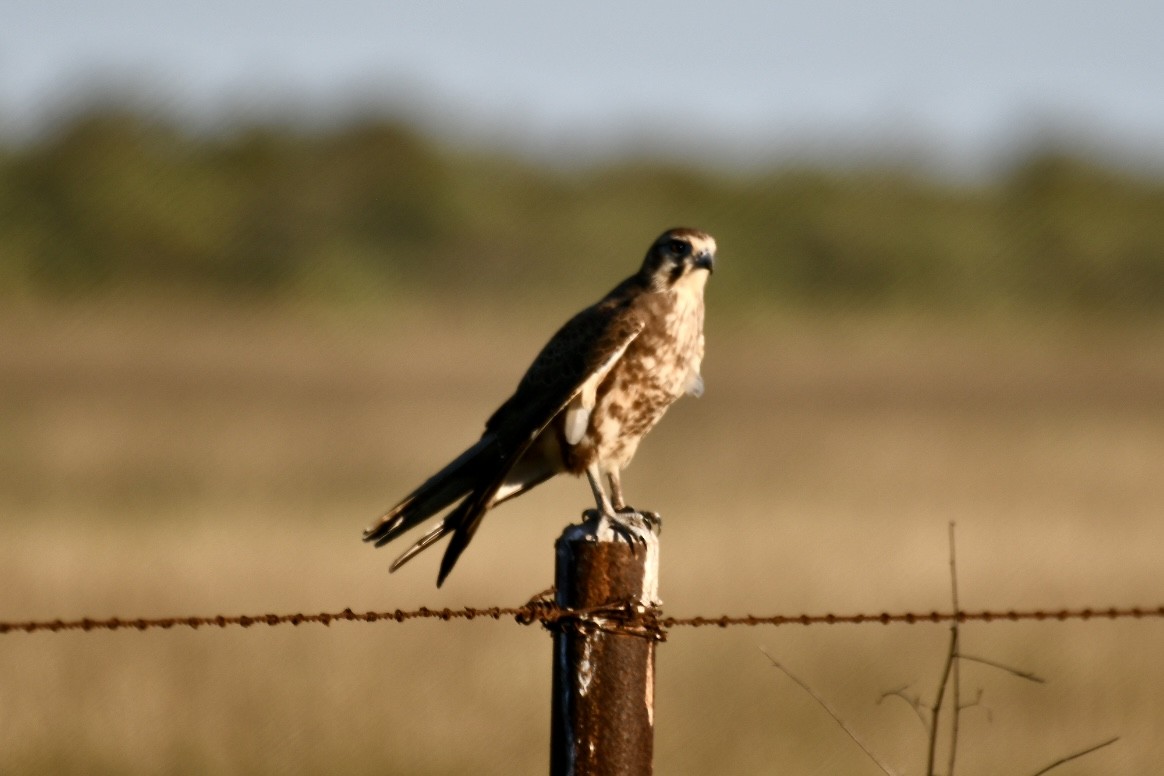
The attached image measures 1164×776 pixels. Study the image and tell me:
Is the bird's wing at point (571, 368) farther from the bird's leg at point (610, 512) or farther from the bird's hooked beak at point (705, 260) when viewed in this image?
the bird's hooked beak at point (705, 260)

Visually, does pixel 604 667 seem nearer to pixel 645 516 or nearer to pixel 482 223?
pixel 645 516

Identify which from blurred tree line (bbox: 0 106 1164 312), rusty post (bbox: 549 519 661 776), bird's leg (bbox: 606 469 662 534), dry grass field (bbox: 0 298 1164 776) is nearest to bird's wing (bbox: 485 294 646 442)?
bird's leg (bbox: 606 469 662 534)

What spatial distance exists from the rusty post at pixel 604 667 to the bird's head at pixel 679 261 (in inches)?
81.8

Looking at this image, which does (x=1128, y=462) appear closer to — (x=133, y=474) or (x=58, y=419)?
(x=133, y=474)

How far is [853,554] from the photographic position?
10.2 metres

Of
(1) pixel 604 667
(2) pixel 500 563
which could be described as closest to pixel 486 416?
(2) pixel 500 563

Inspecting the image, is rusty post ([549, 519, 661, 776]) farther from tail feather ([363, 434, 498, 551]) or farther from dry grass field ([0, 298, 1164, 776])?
dry grass field ([0, 298, 1164, 776])

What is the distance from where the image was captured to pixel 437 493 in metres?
4.71

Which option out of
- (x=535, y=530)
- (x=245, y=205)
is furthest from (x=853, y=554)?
(x=245, y=205)

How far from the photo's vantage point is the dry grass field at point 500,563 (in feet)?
22.3

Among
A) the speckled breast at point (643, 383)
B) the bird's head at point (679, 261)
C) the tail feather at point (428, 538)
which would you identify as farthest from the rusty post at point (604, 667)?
the bird's head at point (679, 261)

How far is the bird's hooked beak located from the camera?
5.44 m

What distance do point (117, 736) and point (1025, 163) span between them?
33860 mm

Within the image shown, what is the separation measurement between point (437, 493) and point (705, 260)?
122 cm
